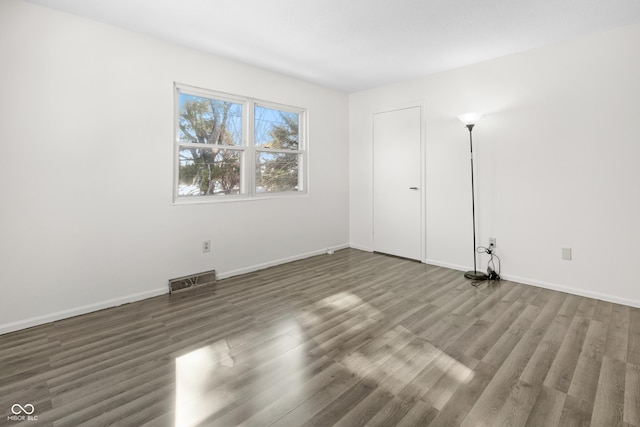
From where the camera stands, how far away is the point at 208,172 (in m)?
3.64

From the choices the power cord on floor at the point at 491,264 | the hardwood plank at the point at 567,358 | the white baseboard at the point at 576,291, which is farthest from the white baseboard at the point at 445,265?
the hardwood plank at the point at 567,358

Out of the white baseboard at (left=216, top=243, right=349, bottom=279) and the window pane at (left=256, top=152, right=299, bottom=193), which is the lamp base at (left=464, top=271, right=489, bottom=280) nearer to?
the white baseboard at (left=216, top=243, right=349, bottom=279)

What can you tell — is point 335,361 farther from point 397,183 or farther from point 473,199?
point 397,183

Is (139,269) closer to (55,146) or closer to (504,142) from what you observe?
(55,146)

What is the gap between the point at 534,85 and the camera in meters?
3.34

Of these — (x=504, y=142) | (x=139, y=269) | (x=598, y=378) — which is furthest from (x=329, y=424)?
(x=504, y=142)

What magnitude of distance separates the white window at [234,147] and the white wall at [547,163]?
185cm

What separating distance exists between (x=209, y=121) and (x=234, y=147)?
391 millimetres

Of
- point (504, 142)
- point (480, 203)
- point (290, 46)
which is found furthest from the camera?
point (480, 203)

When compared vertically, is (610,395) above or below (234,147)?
below

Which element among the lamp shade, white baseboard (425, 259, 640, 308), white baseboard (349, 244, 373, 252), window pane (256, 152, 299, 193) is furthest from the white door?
window pane (256, 152, 299, 193)

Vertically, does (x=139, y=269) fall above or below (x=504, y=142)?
below

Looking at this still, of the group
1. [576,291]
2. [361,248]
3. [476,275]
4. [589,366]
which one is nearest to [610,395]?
[589,366]

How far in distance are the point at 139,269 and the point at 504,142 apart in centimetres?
406
